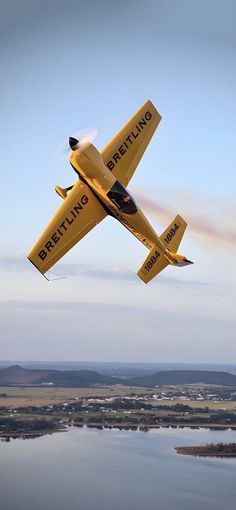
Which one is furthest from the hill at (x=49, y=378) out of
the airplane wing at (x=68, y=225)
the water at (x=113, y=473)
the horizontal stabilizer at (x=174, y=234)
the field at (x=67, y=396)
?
the airplane wing at (x=68, y=225)

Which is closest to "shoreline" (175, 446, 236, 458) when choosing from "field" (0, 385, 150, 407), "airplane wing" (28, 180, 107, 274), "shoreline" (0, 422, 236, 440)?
"shoreline" (0, 422, 236, 440)

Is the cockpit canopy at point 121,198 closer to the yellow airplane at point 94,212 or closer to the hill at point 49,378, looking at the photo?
the yellow airplane at point 94,212

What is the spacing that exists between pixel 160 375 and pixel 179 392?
1759cm

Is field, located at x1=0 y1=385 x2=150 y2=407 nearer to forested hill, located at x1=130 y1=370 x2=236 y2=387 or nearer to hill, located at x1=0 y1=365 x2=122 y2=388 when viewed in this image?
hill, located at x1=0 y1=365 x2=122 y2=388

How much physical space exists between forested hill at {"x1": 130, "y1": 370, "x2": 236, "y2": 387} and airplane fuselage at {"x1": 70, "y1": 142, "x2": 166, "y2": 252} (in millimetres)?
73058

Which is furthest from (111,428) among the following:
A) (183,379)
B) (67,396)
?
(183,379)

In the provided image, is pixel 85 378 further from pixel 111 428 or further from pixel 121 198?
pixel 121 198

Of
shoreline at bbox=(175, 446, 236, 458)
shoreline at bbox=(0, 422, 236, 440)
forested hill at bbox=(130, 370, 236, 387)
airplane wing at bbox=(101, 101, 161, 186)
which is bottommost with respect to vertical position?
shoreline at bbox=(175, 446, 236, 458)

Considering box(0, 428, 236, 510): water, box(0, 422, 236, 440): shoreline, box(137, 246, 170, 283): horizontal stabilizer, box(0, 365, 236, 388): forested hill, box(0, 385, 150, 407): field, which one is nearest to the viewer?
box(137, 246, 170, 283): horizontal stabilizer

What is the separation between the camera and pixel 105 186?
1531 centimetres

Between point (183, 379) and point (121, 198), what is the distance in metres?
83.2

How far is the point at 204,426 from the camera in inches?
2093

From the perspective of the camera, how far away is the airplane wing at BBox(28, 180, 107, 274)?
15227 mm

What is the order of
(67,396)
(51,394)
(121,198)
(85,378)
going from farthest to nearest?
1. (85,378)
2. (51,394)
3. (67,396)
4. (121,198)
